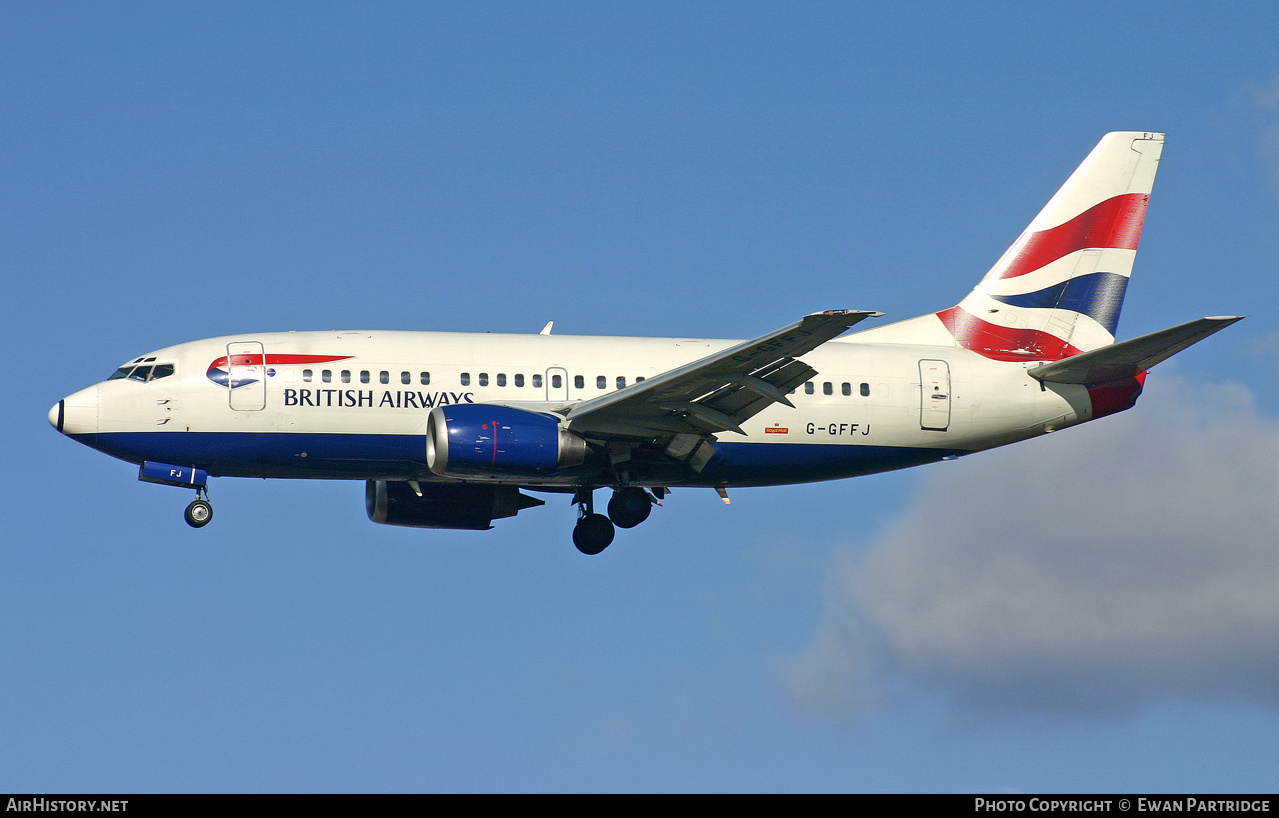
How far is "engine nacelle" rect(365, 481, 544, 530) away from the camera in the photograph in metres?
40.2

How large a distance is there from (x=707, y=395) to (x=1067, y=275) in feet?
38.9

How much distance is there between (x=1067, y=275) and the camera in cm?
4162

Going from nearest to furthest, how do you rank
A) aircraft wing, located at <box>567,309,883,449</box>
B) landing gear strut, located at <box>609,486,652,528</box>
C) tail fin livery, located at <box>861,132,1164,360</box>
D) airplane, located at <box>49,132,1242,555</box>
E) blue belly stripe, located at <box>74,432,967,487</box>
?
1. aircraft wing, located at <box>567,309,883,449</box>
2. airplane, located at <box>49,132,1242,555</box>
3. blue belly stripe, located at <box>74,432,967,487</box>
4. landing gear strut, located at <box>609,486,652,528</box>
5. tail fin livery, located at <box>861,132,1164,360</box>

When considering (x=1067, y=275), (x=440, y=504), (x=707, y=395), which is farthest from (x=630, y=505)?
(x=1067, y=275)

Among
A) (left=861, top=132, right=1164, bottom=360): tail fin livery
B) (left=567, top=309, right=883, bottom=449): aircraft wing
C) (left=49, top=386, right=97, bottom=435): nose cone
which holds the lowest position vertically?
(left=567, top=309, right=883, bottom=449): aircraft wing

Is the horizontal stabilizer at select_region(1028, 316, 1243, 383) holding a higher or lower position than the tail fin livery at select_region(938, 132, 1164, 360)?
lower

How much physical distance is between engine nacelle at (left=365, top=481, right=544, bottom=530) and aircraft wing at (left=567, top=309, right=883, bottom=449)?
5619 mm

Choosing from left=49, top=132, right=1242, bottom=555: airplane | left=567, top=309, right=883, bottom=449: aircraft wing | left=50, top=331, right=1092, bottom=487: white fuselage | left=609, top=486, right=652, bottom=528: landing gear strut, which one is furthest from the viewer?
left=609, top=486, right=652, bottom=528: landing gear strut

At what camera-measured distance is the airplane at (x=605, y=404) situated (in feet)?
114

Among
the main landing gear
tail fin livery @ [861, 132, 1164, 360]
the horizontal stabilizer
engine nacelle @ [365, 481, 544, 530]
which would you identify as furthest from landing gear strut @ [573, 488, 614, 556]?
the horizontal stabilizer

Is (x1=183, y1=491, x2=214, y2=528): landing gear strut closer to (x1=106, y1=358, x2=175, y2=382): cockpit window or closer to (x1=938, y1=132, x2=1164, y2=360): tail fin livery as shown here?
(x1=106, y1=358, x2=175, y2=382): cockpit window

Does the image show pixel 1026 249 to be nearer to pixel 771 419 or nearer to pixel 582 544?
pixel 771 419

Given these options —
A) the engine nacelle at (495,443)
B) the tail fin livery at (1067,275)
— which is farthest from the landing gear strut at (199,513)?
the tail fin livery at (1067,275)
